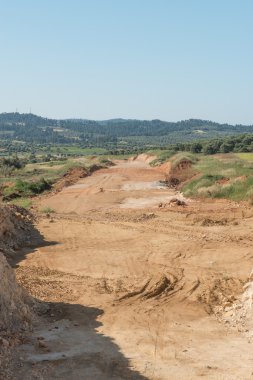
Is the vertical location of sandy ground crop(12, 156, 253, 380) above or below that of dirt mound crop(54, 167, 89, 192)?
below

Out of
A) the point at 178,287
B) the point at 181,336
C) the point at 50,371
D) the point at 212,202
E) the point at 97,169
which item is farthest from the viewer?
the point at 97,169

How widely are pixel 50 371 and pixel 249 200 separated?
2183 cm

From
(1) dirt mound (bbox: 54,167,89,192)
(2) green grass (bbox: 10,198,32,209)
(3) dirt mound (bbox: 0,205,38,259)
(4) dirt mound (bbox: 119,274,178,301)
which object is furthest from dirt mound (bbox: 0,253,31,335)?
(1) dirt mound (bbox: 54,167,89,192)

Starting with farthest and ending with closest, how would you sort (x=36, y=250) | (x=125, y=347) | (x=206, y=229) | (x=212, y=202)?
(x=212, y=202), (x=206, y=229), (x=36, y=250), (x=125, y=347)

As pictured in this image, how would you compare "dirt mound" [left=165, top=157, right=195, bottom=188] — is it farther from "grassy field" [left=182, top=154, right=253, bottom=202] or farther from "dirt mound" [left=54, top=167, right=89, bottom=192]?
"dirt mound" [left=54, top=167, right=89, bottom=192]

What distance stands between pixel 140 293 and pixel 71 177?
38.0m

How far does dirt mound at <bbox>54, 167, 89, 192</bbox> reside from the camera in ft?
149

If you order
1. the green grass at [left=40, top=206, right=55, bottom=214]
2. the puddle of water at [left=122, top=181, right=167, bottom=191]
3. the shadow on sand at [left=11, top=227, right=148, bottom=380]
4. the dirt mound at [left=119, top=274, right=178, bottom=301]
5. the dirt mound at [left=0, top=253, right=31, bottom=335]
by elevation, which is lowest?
the shadow on sand at [left=11, top=227, right=148, bottom=380]

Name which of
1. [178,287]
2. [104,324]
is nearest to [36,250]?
[178,287]

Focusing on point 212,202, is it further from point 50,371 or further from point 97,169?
point 97,169

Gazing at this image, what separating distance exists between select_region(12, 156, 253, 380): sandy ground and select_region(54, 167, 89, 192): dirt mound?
1564 cm

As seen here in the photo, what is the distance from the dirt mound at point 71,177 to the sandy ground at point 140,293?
1564 cm

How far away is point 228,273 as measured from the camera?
1739cm

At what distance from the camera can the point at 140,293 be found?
15305mm
